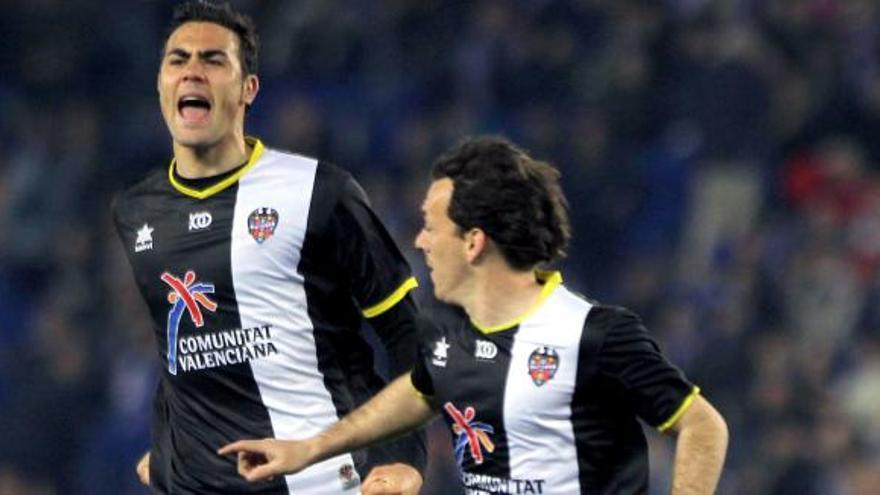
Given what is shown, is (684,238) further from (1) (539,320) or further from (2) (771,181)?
(1) (539,320)

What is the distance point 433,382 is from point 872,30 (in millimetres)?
6998

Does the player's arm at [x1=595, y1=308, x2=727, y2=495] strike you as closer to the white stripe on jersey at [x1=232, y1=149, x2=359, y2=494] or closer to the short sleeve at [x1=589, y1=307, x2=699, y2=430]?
the short sleeve at [x1=589, y1=307, x2=699, y2=430]

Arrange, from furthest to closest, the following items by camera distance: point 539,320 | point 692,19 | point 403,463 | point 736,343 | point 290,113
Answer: point 692,19, point 290,113, point 736,343, point 403,463, point 539,320

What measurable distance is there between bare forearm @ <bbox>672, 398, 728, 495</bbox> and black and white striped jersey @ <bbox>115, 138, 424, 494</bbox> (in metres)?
0.91

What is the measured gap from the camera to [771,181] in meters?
10.5

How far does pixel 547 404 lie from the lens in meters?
4.23

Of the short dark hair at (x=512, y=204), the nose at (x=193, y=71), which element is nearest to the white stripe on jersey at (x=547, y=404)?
the short dark hair at (x=512, y=204)

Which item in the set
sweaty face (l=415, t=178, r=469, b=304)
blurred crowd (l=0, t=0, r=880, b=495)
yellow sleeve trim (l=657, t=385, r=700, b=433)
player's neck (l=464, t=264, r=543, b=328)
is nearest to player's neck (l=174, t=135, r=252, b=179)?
sweaty face (l=415, t=178, r=469, b=304)

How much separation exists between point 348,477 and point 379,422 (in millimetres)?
340

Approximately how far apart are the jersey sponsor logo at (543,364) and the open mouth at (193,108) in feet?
3.56

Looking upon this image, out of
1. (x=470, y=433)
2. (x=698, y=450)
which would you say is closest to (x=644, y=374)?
(x=698, y=450)

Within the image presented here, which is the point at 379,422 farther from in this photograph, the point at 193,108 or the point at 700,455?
the point at 193,108

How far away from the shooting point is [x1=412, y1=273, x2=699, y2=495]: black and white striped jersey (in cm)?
415

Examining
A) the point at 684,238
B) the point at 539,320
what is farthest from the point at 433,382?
→ the point at 684,238
